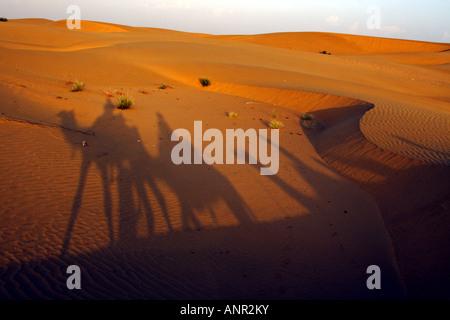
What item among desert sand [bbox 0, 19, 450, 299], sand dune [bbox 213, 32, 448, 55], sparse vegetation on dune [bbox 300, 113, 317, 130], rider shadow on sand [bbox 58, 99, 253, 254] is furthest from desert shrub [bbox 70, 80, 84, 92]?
sand dune [bbox 213, 32, 448, 55]

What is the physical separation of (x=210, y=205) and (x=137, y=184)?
5.57 feet

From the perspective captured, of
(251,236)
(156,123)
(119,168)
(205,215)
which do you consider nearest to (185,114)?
(156,123)

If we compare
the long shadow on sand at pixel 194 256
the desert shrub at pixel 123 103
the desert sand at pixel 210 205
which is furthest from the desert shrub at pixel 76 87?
the long shadow on sand at pixel 194 256

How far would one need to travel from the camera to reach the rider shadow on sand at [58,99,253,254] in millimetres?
5625

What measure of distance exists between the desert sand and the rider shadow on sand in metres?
0.04

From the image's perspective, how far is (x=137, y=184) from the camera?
6.95 m

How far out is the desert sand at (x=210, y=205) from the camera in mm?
4441

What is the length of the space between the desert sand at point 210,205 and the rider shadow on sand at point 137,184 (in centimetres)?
4

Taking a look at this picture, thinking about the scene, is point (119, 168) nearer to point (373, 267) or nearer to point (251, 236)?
point (251, 236)

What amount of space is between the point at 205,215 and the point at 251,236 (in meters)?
1.03

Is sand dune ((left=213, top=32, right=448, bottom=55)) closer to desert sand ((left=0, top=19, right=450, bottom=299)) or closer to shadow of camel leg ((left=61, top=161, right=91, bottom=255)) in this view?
desert sand ((left=0, top=19, right=450, bottom=299))

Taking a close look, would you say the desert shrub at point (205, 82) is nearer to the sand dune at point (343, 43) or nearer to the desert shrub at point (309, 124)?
the desert shrub at point (309, 124)

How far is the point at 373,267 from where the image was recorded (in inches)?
203
